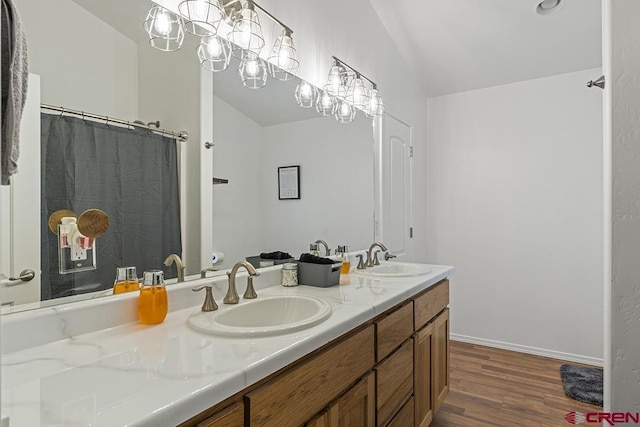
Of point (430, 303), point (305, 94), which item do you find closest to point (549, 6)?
point (305, 94)

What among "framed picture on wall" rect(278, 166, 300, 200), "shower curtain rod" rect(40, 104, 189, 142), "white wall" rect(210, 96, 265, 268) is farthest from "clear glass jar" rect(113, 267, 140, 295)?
"framed picture on wall" rect(278, 166, 300, 200)

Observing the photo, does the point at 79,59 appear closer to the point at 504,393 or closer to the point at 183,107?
the point at 183,107

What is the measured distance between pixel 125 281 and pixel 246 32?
109cm

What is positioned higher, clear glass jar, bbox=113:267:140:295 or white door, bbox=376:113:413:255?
white door, bbox=376:113:413:255

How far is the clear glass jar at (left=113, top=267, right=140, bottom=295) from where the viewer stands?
1105 millimetres

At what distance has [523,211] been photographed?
3.10m

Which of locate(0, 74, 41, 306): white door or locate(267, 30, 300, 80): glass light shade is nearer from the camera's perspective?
locate(0, 74, 41, 306): white door

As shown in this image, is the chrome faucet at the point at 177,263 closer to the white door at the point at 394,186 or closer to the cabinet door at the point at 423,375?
Result: the cabinet door at the point at 423,375

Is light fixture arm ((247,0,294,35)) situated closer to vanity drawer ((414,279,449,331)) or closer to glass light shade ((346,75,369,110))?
glass light shade ((346,75,369,110))

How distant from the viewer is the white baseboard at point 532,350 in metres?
2.86

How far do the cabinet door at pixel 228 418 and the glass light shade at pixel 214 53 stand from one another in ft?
4.00

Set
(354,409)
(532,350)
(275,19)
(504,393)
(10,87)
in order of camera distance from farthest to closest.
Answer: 1. (532,350)
2. (504,393)
3. (275,19)
4. (354,409)
5. (10,87)

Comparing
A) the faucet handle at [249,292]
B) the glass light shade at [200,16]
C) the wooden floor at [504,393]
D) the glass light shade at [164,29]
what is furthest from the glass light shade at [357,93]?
the wooden floor at [504,393]

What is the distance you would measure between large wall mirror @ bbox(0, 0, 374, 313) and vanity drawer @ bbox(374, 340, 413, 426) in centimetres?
72
